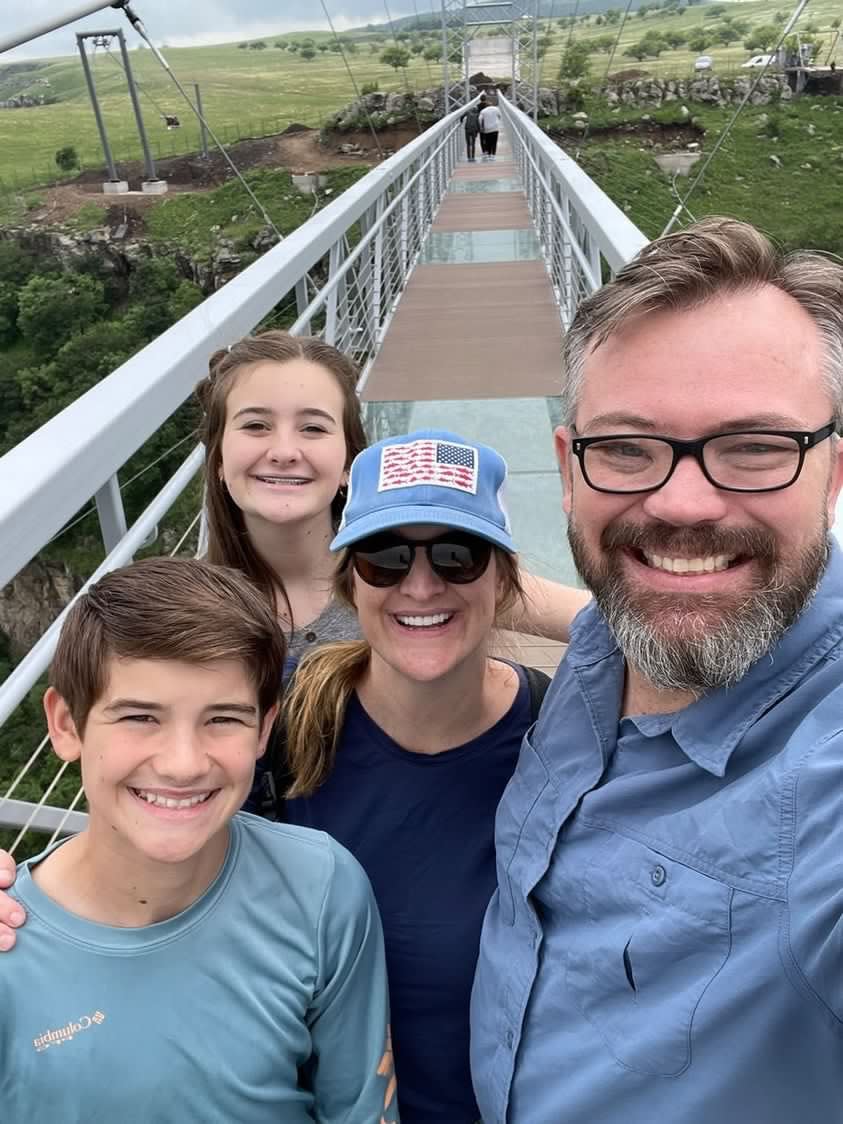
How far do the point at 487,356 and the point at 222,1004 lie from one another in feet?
12.0

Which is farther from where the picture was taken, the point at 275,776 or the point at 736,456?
the point at 275,776

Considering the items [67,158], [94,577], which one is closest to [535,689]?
[94,577]

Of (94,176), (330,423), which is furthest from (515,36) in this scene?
(330,423)

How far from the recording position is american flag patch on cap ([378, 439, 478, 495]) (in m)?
1.03

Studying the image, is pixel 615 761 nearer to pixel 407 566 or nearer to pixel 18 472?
pixel 407 566

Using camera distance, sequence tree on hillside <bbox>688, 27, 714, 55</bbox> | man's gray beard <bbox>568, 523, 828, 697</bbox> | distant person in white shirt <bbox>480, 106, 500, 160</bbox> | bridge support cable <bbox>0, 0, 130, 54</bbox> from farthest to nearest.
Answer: distant person in white shirt <bbox>480, 106, 500, 160</bbox>, tree on hillside <bbox>688, 27, 714, 55</bbox>, bridge support cable <bbox>0, 0, 130, 54</bbox>, man's gray beard <bbox>568, 523, 828, 697</bbox>

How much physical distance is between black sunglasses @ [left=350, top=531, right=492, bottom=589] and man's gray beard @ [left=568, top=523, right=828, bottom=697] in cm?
18

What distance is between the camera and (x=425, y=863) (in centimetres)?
106

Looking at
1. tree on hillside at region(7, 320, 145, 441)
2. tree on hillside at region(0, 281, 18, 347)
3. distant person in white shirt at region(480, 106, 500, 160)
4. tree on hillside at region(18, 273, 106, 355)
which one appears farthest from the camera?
tree on hillside at region(0, 281, 18, 347)

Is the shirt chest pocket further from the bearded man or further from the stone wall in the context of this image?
the stone wall

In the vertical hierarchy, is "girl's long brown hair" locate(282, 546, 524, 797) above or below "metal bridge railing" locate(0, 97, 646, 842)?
below

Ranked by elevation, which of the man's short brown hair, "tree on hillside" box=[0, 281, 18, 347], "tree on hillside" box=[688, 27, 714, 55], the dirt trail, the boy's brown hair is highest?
"tree on hillside" box=[688, 27, 714, 55]

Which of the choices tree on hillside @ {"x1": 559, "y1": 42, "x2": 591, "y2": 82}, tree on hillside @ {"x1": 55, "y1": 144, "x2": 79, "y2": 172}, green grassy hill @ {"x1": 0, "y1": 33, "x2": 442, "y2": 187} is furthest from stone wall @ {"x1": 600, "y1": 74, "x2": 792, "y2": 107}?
tree on hillside @ {"x1": 55, "y1": 144, "x2": 79, "y2": 172}

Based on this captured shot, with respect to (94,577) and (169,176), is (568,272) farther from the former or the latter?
(169,176)
